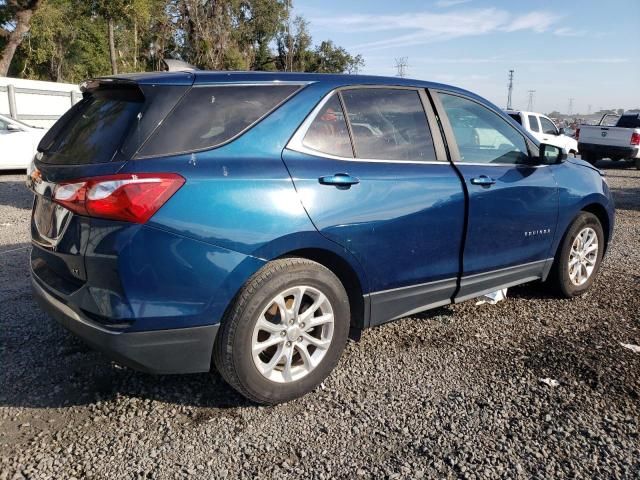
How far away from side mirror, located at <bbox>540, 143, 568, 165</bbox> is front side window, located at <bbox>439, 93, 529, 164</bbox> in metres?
0.13

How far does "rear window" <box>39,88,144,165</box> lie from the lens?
8.69ft

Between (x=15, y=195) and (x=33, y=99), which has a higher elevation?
(x=33, y=99)

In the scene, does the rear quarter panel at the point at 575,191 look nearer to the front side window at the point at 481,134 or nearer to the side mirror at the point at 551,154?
the side mirror at the point at 551,154

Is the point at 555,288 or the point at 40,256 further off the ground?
the point at 40,256

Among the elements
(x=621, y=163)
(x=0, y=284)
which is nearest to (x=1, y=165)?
(x=0, y=284)

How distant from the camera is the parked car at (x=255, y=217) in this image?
2.51 meters

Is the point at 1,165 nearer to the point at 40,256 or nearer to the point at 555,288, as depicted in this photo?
the point at 40,256

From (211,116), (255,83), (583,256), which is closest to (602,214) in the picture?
(583,256)

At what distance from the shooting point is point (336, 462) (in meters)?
2.51

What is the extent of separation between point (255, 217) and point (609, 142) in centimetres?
1713

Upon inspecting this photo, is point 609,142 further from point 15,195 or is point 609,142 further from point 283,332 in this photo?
point 283,332

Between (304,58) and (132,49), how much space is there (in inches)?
654

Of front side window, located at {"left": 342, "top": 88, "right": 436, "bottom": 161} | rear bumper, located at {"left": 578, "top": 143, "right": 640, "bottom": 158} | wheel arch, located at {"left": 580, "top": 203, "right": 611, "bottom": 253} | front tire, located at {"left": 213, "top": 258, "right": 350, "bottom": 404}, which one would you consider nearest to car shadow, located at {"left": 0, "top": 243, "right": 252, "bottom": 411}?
front tire, located at {"left": 213, "top": 258, "right": 350, "bottom": 404}

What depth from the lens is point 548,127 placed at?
16.7 metres
